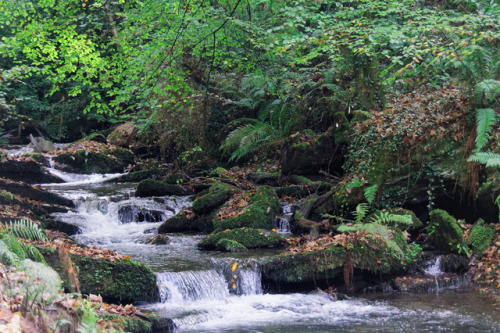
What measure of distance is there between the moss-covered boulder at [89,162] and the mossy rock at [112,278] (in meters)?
12.4

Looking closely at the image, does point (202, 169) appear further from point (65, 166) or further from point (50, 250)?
point (50, 250)

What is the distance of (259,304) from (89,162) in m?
13.4

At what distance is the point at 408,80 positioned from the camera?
433 inches

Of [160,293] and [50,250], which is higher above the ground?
[50,250]

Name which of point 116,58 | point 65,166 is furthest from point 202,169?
point 116,58

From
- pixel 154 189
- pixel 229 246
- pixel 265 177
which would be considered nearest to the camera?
pixel 229 246

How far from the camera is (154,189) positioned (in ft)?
45.6

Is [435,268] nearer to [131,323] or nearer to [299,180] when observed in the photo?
[299,180]

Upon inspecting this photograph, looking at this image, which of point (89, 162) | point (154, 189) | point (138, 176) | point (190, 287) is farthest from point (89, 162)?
point (190, 287)

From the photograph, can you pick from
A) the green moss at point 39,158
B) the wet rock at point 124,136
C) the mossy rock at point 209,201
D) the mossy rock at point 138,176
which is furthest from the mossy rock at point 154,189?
the wet rock at point 124,136

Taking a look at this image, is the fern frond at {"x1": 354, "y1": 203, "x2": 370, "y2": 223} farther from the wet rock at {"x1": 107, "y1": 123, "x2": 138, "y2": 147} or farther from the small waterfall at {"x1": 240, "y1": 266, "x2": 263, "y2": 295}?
the wet rock at {"x1": 107, "y1": 123, "x2": 138, "y2": 147}

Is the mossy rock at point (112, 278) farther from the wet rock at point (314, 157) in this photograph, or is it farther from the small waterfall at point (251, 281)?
the wet rock at point (314, 157)

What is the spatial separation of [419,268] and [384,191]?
81.6 inches

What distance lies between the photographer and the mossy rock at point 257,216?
10.4 meters
